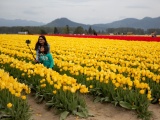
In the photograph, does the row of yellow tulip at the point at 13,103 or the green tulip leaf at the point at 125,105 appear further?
the green tulip leaf at the point at 125,105

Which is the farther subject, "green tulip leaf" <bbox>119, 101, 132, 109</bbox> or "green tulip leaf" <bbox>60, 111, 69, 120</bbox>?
"green tulip leaf" <bbox>119, 101, 132, 109</bbox>

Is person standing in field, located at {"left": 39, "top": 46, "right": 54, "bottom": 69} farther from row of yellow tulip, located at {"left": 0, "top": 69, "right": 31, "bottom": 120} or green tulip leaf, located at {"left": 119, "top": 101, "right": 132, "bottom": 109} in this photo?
green tulip leaf, located at {"left": 119, "top": 101, "right": 132, "bottom": 109}

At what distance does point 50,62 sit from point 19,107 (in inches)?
180

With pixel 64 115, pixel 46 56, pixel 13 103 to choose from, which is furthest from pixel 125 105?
pixel 46 56

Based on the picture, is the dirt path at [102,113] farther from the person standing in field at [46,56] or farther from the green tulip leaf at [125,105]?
the person standing in field at [46,56]

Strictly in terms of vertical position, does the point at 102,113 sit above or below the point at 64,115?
below

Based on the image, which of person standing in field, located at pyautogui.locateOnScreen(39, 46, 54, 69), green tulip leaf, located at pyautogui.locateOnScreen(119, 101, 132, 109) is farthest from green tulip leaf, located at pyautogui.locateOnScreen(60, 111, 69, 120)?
person standing in field, located at pyautogui.locateOnScreen(39, 46, 54, 69)

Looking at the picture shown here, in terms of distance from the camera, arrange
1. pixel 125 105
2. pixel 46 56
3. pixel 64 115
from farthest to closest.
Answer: pixel 46 56, pixel 125 105, pixel 64 115

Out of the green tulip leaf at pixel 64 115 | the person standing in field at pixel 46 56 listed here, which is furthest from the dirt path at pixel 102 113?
the person standing in field at pixel 46 56

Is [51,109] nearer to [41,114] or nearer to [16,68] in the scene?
[41,114]

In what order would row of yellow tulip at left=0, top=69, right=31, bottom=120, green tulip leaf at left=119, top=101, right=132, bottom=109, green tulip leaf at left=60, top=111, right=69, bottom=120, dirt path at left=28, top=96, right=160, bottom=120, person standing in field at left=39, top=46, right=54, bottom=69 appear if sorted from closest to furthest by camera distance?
row of yellow tulip at left=0, top=69, right=31, bottom=120, green tulip leaf at left=60, top=111, right=69, bottom=120, dirt path at left=28, top=96, right=160, bottom=120, green tulip leaf at left=119, top=101, right=132, bottom=109, person standing in field at left=39, top=46, right=54, bottom=69

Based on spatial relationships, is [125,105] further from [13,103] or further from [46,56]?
[46,56]

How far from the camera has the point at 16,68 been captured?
9.32 meters

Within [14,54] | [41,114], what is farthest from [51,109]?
[14,54]
